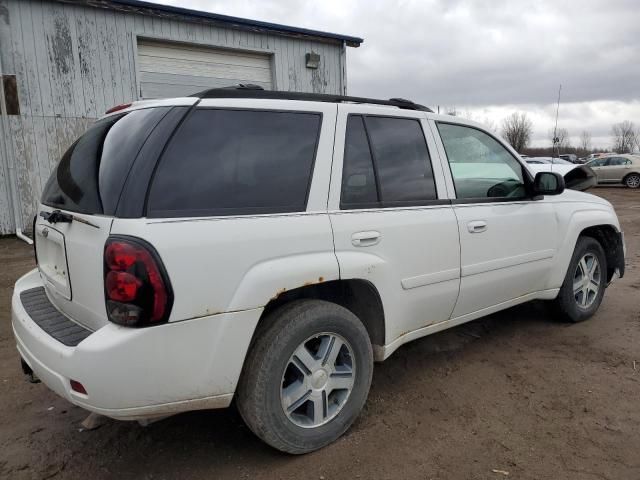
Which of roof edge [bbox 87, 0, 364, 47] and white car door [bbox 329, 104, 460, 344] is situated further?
roof edge [bbox 87, 0, 364, 47]

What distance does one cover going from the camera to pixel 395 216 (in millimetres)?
2834

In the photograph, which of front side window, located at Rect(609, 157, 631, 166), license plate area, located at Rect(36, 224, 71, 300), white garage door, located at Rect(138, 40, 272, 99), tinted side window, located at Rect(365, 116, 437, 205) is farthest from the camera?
front side window, located at Rect(609, 157, 631, 166)

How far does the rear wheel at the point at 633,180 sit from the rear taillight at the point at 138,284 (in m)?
25.8

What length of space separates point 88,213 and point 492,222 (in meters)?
2.53

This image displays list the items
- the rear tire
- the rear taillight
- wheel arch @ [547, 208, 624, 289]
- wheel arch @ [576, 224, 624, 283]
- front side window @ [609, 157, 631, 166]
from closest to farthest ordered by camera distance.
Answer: the rear taillight
wheel arch @ [547, 208, 624, 289]
the rear tire
wheel arch @ [576, 224, 624, 283]
front side window @ [609, 157, 631, 166]

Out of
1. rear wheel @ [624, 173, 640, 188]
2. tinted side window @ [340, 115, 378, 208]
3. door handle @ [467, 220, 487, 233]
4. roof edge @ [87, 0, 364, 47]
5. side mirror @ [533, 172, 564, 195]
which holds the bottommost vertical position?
rear wheel @ [624, 173, 640, 188]

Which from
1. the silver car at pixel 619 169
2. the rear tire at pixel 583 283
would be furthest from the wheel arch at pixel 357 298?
the silver car at pixel 619 169

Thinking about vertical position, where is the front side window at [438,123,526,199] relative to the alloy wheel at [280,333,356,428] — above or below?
above

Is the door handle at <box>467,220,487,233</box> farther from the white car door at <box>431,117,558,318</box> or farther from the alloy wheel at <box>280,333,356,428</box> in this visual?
the alloy wheel at <box>280,333,356,428</box>

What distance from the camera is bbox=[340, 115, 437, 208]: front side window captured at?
275 cm

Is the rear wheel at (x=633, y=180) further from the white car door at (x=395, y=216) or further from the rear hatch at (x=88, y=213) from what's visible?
the rear hatch at (x=88, y=213)

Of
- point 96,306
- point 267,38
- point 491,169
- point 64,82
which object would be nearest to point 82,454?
point 96,306

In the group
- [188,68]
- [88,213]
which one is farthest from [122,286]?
[188,68]

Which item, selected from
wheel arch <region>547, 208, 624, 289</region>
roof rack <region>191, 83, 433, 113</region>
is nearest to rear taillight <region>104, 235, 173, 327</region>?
roof rack <region>191, 83, 433, 113</region>
